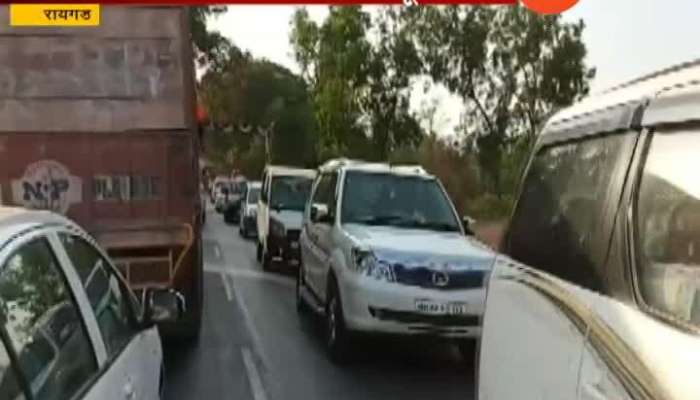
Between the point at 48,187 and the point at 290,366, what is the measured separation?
2570mm

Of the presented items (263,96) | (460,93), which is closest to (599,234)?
(460,93)

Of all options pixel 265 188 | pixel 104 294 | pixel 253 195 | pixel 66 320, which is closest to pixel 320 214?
pixel 104 294

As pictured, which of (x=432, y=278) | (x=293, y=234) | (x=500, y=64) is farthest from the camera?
(x=500, y=64)

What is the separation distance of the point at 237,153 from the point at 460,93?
43.4 metres

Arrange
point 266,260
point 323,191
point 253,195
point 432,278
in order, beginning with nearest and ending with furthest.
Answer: point 432,278 < point 323,191 < point 266,260 < point 253,195

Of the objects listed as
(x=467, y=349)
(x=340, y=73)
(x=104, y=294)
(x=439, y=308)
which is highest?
(x=340, y=73)

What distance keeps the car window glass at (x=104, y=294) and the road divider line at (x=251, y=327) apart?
A: 4.93m

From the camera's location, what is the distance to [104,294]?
4324 mm

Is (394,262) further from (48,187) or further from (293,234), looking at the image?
(293,234)

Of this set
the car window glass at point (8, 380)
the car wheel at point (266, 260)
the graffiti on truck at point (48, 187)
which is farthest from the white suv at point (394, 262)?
the car wheel at point (266, 260)

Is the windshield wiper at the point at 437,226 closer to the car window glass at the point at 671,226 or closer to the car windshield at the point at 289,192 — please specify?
the car window glass at the point at 671,226

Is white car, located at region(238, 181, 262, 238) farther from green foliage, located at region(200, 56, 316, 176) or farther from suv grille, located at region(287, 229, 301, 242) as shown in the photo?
green foliage, located at region(200, 56, 316, 176)

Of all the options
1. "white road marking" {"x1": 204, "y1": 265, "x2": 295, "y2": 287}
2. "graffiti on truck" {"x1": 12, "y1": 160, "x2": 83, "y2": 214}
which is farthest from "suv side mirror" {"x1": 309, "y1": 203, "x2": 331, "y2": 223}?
"white road marking" {"x1": 204, "y1": 265, "x2": 295, "y2": 287}

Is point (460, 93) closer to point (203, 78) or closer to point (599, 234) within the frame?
point (203, 78)
